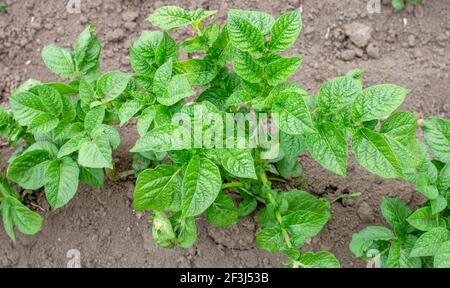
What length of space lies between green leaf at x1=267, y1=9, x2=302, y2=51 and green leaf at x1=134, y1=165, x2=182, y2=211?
1.62 feet

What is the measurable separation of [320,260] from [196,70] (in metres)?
0.71

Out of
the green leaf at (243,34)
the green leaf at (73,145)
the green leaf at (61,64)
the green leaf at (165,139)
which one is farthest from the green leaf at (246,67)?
the green leaf at (61,64)

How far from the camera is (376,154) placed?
4.55ft

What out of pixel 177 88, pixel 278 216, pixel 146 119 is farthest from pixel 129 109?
pixel 278 216

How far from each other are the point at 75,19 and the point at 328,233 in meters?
1.62

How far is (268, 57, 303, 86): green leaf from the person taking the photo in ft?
4.76

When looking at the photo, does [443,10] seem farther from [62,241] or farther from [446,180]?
[62,241]

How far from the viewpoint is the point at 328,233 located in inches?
79.2

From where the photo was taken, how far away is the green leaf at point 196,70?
161cm

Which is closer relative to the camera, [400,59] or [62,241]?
[62,241]

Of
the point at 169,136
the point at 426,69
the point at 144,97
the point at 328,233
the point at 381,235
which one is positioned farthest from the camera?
the point at 426,69

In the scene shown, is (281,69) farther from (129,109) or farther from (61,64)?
(61,64)

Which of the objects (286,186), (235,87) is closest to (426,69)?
(286,186)

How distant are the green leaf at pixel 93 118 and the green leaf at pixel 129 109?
0.30 feet
